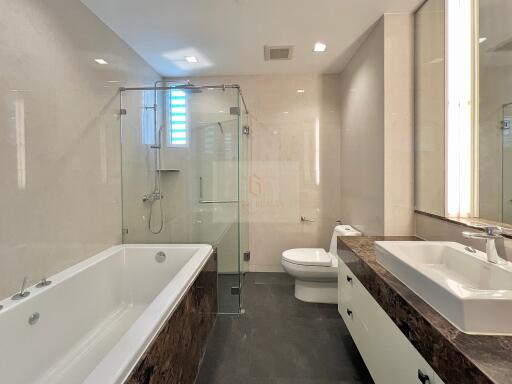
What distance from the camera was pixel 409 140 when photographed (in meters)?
1.94

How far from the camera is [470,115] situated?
1.57 meters

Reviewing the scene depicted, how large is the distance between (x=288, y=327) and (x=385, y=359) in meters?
1.06

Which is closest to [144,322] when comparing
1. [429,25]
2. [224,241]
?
[224,241]

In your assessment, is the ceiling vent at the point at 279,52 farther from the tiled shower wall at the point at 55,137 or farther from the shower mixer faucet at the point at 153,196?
the shower mixer faucet at the point at 153,196

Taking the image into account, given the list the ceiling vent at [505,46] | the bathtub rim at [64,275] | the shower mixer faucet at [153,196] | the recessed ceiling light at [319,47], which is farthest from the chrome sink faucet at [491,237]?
the shower mixer faucet at [153,196]

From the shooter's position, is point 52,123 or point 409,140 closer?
point 52,123

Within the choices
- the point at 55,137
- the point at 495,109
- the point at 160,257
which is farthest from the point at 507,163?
the point at 55,137

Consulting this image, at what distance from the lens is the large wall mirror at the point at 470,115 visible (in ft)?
4.61

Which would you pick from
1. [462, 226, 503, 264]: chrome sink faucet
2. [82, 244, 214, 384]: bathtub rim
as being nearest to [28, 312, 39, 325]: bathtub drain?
[82, 244, 214, 384]: bathtub rim

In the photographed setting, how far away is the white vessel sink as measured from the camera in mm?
762

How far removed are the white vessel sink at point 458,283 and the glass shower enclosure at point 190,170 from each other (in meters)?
1.65

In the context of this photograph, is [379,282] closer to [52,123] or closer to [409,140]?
[409,140]

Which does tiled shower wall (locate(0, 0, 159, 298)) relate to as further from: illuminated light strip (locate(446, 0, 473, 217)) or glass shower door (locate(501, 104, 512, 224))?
glass shower door (locate(501, 104, 512, 224))

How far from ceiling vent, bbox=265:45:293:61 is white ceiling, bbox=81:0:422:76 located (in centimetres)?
6
